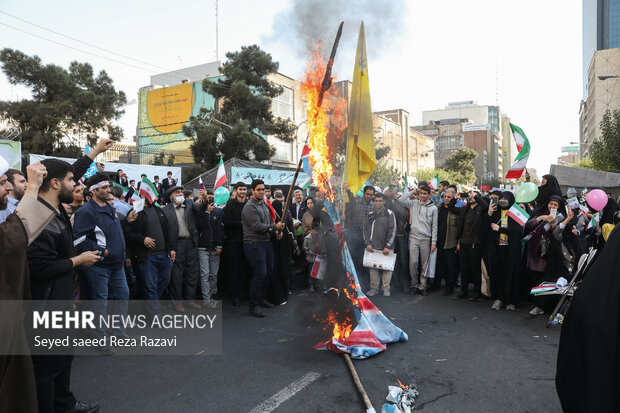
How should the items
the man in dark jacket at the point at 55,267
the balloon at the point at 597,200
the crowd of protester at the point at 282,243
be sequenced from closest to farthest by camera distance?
the man in dark jacket at the point at 55,267
the crowd of protester at the point at 282,243
the balloon at the point at 597,200

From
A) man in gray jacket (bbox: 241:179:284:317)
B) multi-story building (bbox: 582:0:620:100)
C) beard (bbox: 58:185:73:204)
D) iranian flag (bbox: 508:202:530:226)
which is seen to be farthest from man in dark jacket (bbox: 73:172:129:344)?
multi-story building (bbox: 582:0:620:100)

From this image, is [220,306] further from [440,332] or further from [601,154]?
[601,154]

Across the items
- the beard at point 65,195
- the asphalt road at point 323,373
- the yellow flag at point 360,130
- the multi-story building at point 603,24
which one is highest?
the multi-story building at point 603,24

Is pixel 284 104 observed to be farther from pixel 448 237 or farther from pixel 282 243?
pixel 448 237

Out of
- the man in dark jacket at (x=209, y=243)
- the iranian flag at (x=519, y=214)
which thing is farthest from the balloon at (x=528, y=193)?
the man in dark jacket at (x=209, y=243)

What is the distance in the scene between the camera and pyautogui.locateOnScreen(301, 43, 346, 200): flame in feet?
18.2

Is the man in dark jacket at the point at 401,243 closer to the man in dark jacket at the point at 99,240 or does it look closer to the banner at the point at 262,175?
the man in dark jacket at the point at 99,240

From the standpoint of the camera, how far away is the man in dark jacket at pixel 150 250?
20.4 feet

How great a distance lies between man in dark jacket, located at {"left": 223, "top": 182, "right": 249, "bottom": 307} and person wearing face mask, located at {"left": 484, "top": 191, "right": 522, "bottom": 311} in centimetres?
449

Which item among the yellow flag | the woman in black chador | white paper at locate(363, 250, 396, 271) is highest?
the yellow flag

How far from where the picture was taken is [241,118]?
81.4 ft

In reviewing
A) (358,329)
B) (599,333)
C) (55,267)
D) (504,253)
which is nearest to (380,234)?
(504,253)

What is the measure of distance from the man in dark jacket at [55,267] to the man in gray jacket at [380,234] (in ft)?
18.4

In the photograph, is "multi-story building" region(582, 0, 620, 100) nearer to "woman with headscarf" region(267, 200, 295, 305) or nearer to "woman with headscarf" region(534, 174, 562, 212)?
"woman with headscarf" region(534, 174, 562, 212)
